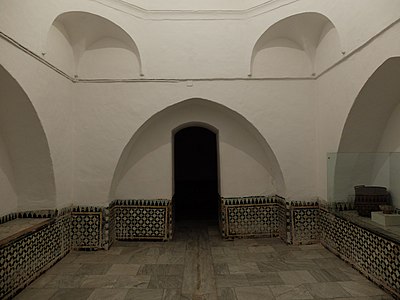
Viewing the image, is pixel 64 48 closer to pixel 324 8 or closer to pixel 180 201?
pixel 324 8

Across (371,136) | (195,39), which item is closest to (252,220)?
(371,136)

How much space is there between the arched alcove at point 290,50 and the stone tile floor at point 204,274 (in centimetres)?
270

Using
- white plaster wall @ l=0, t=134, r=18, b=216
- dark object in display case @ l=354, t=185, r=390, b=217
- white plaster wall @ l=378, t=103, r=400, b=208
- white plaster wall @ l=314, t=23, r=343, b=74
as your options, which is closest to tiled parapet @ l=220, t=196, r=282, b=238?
dark object in display case @ l=354, t=185, r=390, b=217

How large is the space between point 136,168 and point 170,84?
59.7 inches

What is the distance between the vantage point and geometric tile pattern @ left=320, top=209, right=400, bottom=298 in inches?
105

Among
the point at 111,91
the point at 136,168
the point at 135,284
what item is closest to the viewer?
the point at 135,284

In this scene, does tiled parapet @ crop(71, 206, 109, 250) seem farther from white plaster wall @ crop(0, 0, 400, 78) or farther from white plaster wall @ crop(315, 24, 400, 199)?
white plaster wall @ crop(315, 24, 400, 199)

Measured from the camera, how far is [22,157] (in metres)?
3.49

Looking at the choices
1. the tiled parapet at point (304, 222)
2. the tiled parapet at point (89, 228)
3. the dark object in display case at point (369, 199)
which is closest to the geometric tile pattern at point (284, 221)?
the tiled parapet at point (304, 222)

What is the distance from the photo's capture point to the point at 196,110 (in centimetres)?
468

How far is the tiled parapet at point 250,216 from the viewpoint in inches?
179

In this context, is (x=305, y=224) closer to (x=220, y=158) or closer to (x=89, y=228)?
(x=220, y=158)

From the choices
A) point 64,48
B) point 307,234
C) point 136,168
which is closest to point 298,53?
point 307,234

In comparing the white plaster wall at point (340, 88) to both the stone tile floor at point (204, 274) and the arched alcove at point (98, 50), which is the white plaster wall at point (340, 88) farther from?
the arched alcove at point (98, 50)
